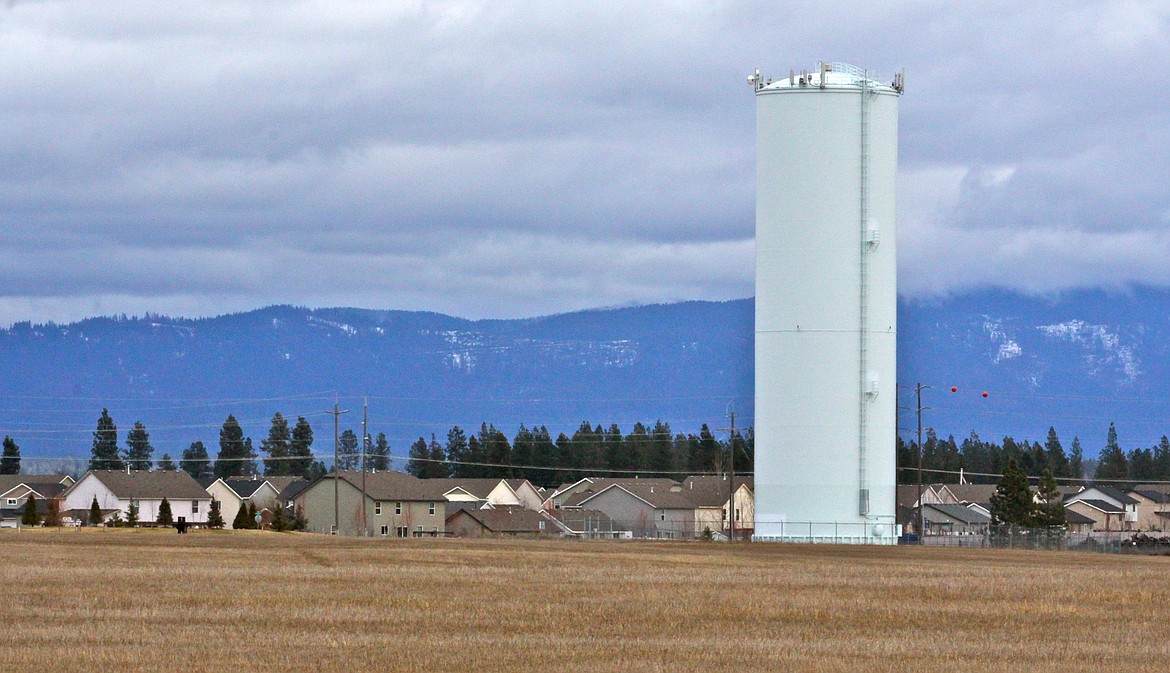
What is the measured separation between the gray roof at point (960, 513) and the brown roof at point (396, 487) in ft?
122

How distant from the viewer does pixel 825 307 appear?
246ft

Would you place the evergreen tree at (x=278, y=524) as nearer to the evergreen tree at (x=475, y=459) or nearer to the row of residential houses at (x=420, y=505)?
the row of residential houses at (x=420, y=505)

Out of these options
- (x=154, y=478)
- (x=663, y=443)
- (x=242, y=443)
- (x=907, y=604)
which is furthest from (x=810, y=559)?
(x=242, y=443)

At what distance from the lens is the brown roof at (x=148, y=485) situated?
131375mm

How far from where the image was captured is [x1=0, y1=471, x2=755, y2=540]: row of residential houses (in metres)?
124

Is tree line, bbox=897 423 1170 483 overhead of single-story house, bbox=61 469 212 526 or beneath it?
overhead

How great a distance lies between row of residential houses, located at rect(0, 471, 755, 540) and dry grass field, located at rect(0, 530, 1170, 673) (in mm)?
68763

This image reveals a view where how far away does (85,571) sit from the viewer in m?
44.7

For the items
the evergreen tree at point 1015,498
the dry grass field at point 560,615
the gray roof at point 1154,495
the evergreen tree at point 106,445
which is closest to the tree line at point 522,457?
the evergreen tree at point 106,445

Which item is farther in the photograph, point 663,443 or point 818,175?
point 663,443

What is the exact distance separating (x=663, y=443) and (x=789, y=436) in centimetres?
10532

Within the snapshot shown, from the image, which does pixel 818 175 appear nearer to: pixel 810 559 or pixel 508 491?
pixel 810 559

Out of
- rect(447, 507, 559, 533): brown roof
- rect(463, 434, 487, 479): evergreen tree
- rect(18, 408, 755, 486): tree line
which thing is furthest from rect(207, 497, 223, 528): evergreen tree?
rect(463, 434, 487, 479): evergreen tree

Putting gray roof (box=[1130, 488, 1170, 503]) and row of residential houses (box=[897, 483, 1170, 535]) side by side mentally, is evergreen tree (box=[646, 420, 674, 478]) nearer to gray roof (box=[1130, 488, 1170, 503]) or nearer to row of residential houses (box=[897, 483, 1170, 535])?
row of residential houses (box=[897, 483, 1170, 535])
